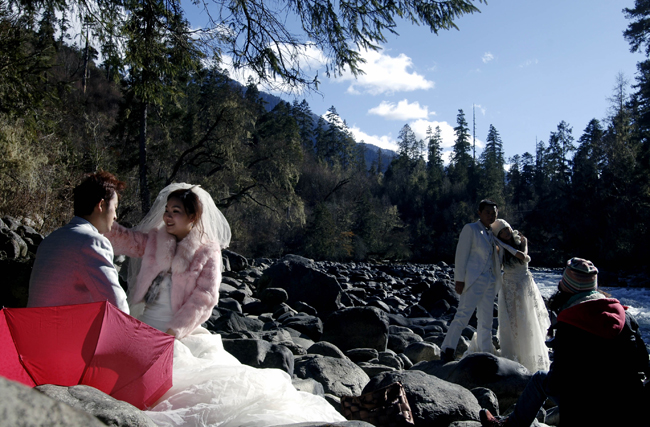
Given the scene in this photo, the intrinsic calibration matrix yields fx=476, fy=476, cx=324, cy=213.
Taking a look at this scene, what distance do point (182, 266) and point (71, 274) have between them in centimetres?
85

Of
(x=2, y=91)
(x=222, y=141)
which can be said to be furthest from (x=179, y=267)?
(x=222, y=141)

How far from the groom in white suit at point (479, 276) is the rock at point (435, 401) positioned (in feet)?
7.18

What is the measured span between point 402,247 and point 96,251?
37458 mm

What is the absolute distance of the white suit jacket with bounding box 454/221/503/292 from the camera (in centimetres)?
603

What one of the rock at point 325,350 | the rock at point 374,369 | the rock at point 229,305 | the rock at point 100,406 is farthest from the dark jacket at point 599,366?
the rock at point 229,305

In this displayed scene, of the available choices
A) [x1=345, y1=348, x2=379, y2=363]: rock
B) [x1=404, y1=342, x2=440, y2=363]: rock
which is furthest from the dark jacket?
[x1=404, y1=342, x2=440, y2=363]: rock

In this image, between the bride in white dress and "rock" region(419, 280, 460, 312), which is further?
"rock" region(419, 280, 460, 312)

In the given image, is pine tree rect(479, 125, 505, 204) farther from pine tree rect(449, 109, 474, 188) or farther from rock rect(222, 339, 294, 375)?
rock rect(222, 339, 294, 375)

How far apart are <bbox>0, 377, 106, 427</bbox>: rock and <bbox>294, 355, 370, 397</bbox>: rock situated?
4.01 m

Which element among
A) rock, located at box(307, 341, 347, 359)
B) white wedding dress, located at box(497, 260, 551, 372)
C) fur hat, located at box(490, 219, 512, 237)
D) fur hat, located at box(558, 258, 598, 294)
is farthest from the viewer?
fur hat, located at box(490, 219, 512, 237)

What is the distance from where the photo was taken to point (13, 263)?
5.58m

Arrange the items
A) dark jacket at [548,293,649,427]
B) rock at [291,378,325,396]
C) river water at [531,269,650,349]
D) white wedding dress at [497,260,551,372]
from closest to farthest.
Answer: dark jacket at [548,293,649,427], rock at [291,378,325,396], white wedding dress at [497,260,551,372], river water at [531,269,650,349]

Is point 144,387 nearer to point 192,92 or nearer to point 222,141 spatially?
point 222,141

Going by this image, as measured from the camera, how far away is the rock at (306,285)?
10836 mm
